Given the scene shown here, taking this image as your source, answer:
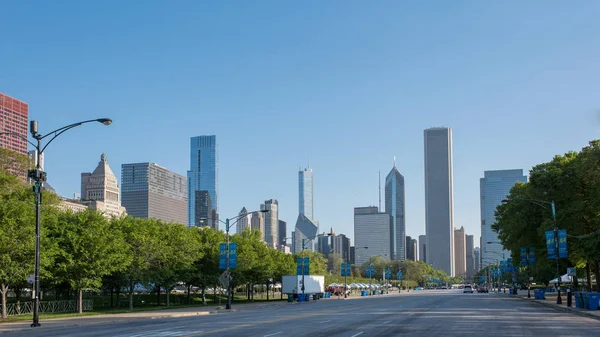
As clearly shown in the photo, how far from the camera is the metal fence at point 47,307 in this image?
54547 millimetres

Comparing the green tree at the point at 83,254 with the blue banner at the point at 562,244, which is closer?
the green tree at the point at 83,254

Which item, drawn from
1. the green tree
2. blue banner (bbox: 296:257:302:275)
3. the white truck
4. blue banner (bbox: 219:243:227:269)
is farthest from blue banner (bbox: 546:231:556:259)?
the white truck

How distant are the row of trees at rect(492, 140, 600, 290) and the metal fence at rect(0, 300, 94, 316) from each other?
43.2m

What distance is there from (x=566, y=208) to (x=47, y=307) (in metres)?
51.4

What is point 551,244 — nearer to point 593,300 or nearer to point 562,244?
point 562,244

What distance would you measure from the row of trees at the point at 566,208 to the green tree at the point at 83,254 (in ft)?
123

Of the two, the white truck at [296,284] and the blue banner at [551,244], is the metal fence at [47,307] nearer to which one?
the white truck at [296,284]

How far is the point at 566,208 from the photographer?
229ft

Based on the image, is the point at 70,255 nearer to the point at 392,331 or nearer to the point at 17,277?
the point at 17,277

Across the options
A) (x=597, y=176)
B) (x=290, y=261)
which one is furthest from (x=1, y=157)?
(x=597, y=176)

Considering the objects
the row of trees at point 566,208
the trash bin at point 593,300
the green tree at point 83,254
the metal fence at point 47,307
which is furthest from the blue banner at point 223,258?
the trash bin at point 593,300

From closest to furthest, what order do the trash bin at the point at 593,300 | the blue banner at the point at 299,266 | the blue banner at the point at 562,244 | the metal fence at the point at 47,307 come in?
the trash bin at the point at 593,300
the metal fence at the point at 47,307
the blue banner at the point at 562,244
the blue banner at the point at 299,266

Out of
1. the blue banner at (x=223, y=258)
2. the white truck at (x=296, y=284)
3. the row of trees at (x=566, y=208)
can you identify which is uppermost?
the row of trees at (x=566, y=208)

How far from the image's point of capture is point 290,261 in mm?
110250
